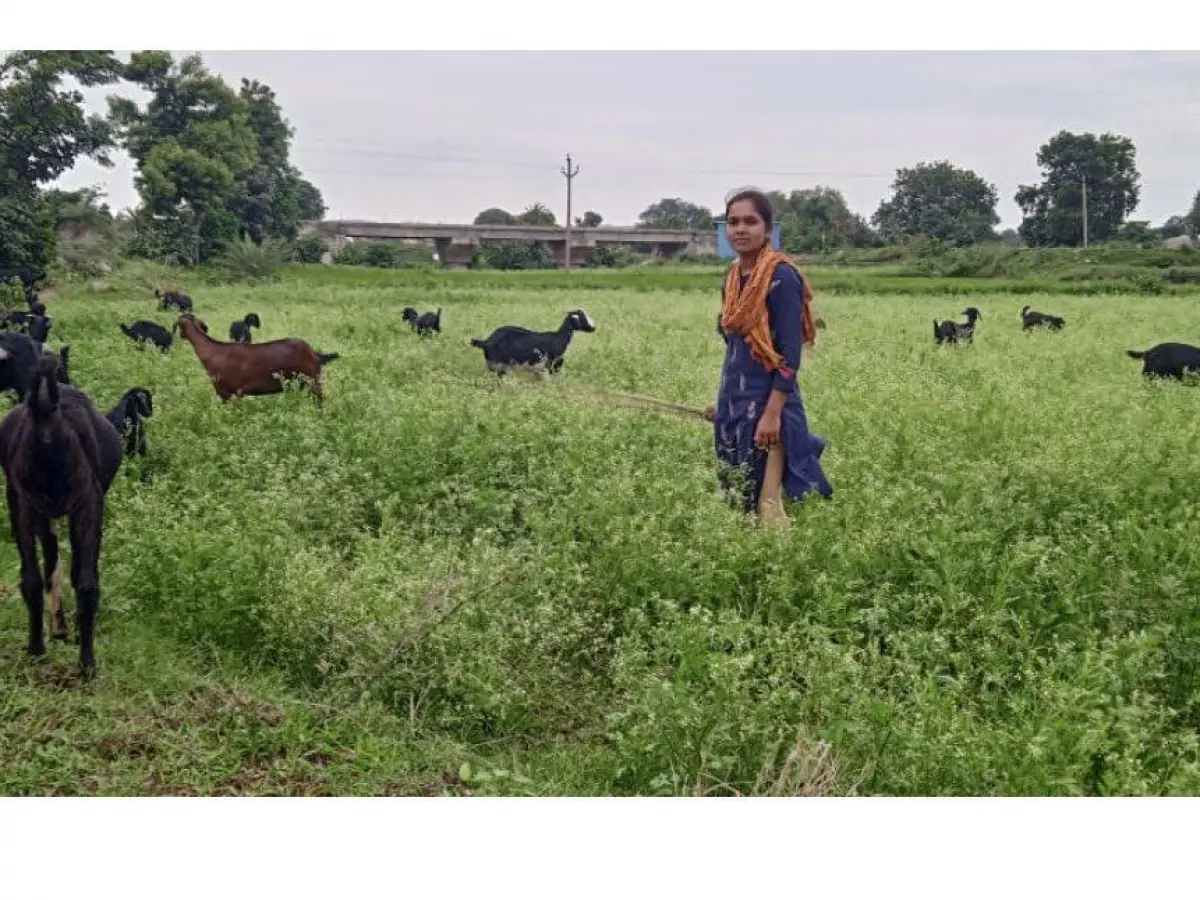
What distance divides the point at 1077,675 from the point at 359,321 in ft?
28.1

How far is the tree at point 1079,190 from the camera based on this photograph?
755cm

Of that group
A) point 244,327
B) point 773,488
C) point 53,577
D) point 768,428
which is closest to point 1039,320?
point 773,488

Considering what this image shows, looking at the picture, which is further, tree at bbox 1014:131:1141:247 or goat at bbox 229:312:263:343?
goat at bbox 229:312:263:343

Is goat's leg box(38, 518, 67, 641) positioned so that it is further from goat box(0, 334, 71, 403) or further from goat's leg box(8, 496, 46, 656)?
goat box(0, 334, 71, 403)

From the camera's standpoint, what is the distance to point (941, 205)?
8164 millimetres

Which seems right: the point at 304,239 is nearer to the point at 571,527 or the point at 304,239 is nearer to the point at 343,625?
the point at 571,527

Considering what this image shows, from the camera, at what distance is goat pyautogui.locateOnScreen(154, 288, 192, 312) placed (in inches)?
371

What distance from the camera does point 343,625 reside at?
15.9ft

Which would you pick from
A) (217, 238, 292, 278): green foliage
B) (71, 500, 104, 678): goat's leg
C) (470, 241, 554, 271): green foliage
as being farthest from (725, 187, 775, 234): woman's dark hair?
(217, 238, 292, 278): green foliage

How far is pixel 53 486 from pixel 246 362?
13.9 ft

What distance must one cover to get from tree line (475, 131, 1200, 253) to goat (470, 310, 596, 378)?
1.77 metres

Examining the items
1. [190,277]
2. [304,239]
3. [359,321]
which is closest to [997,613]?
[304,239]

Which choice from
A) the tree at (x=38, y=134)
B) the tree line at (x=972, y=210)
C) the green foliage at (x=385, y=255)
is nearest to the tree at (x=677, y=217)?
the tree line at (x=972, y=210)

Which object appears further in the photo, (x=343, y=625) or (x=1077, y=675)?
(x=343, y=625)
